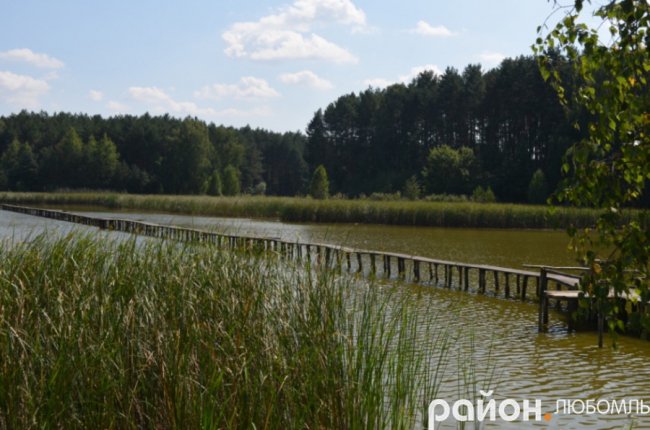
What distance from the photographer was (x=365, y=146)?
3027 inches

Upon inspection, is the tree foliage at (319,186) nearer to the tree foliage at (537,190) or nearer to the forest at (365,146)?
the forest at (365,146)

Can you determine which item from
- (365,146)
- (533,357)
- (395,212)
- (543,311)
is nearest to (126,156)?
(365,146)

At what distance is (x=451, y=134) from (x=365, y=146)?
40.4 ft

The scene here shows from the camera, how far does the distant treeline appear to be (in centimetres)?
Result: 5247

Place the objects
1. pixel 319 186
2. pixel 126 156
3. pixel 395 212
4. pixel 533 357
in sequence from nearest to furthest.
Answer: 1. pixel 533 357
2. pixel 395 212
3. pixel 319 186
4. pixel 126 156

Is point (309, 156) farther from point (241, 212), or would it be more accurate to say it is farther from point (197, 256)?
point (197, 256)

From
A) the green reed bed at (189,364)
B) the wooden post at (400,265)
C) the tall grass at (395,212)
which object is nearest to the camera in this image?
the green reed bed at (189,364)

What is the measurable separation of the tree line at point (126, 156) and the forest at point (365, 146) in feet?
0.42

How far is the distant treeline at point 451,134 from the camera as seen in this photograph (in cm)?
5247

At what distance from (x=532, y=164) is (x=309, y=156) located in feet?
106

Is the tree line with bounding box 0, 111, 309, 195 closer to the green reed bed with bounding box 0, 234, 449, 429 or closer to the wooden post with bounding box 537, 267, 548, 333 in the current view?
the wooden post with bounding box 537, 267, 548, 333

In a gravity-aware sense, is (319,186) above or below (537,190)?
below

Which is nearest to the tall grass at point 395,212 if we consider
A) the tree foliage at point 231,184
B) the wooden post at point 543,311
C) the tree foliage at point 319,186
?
the tree foliage at point 319,186

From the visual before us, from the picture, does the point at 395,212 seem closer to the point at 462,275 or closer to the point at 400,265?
the point at 462,275
